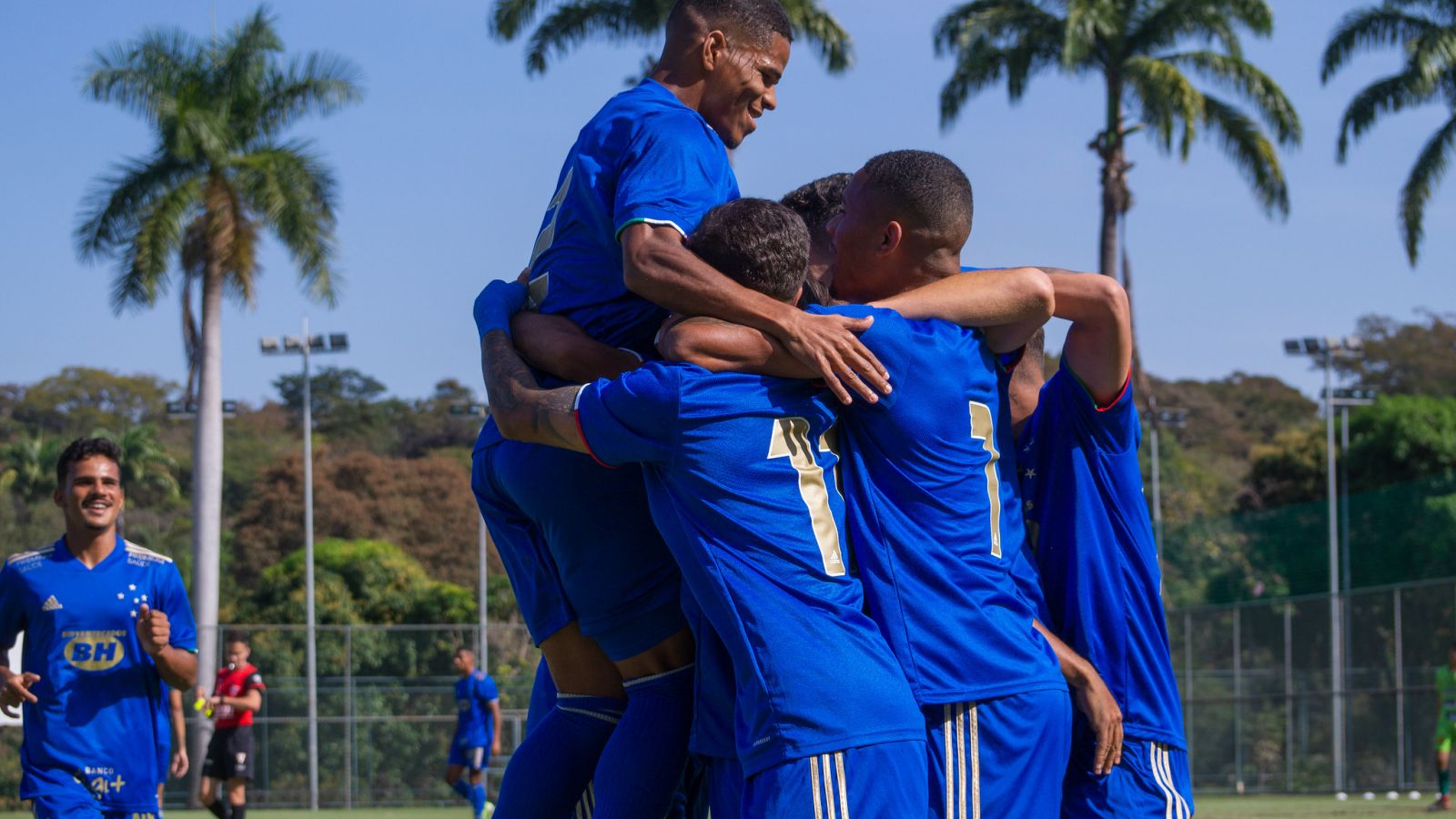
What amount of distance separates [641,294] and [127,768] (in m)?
3.88

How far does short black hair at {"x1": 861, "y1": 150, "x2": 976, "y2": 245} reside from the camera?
3965mm

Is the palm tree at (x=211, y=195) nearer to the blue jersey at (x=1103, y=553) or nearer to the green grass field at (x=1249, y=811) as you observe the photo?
the green grass field at (x=1249, y=811)

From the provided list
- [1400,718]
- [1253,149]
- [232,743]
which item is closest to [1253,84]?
[1253,149]

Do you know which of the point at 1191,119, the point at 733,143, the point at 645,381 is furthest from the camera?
the point at 1191,119

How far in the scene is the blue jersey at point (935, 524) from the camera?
12.2ft

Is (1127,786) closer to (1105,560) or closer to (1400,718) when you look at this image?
(1105,560)

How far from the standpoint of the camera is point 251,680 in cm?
1759

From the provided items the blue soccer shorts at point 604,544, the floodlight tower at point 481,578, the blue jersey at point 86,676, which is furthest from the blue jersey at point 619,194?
the floodlight tower at point 481,578

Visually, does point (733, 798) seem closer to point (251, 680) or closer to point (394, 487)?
point (251, 680)

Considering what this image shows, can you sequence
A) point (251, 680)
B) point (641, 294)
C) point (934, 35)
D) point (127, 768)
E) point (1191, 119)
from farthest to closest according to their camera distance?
point (934, 35) → point (1191, 119) → point (251, 680) → point (127, 768) → point (641, 294)

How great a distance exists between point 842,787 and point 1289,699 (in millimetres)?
26368

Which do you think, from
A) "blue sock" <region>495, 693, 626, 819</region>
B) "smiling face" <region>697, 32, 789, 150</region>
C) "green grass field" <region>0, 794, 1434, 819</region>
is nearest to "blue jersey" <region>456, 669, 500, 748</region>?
"green grass field" <region>0, 794, 1434, 819</region>

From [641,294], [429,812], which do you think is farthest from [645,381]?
[429,812]

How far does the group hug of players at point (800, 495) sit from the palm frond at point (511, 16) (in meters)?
21.4
